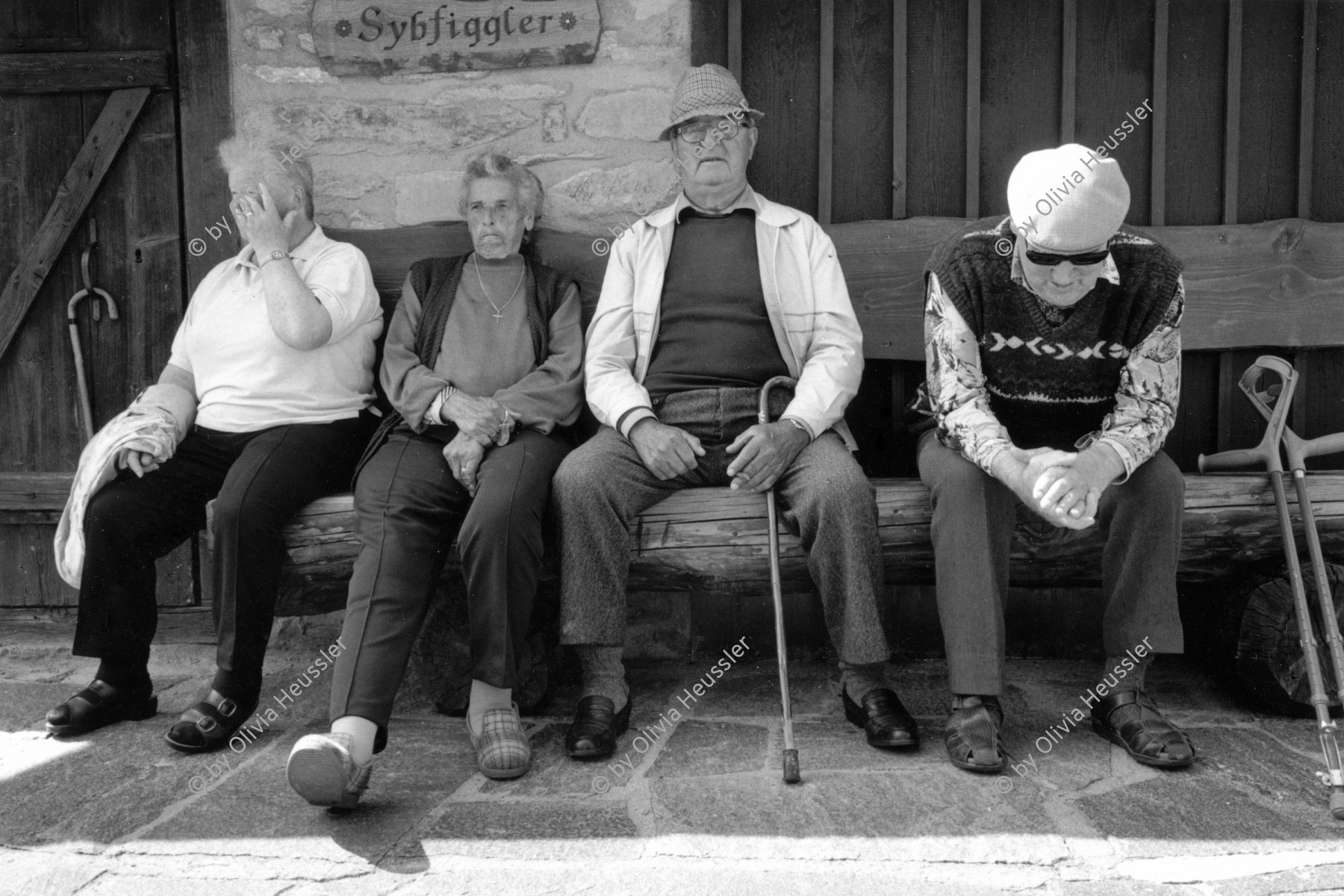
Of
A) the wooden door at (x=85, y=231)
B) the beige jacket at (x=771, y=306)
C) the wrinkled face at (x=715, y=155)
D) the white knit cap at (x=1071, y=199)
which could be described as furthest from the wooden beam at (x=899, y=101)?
the wooden door at (x=85, y=231)

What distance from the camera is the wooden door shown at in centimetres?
375

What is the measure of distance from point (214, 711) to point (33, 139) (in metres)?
2.23

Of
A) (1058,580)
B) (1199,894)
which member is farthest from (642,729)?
(1199,894)

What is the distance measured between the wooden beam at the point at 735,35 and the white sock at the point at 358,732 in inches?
87.8

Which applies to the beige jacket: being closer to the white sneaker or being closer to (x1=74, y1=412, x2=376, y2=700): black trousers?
(x1=74, y1=412, x2=376, y2=700): black trousers

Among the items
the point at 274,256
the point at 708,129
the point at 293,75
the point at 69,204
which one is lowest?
the point at 274,256

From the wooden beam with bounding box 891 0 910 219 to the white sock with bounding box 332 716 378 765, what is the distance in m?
2.22

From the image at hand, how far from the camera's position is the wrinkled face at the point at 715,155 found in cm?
322

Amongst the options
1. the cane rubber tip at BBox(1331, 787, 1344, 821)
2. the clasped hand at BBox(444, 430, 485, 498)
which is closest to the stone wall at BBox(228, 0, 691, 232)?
the clasped hand at BBox(444, 430, 485, 498)

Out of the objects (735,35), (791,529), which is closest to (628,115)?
(735,35)

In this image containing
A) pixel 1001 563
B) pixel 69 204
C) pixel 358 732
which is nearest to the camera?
pixel 358 732

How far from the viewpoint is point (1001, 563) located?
8.84 ft

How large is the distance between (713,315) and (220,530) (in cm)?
142

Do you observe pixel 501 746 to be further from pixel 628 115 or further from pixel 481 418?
pixel 628 115
